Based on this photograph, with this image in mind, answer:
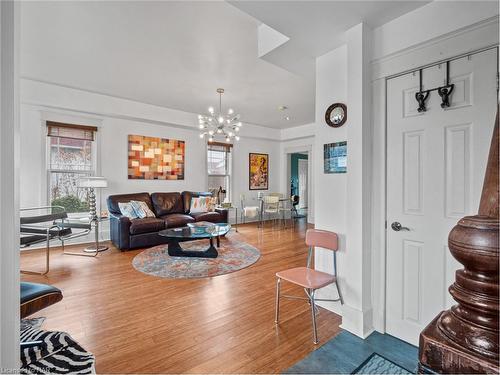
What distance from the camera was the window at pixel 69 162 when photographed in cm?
476

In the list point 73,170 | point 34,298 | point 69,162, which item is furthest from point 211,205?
point 34,298

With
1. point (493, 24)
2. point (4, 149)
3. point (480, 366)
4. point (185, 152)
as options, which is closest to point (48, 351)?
point (4, 149)

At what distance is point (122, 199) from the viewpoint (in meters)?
5.14

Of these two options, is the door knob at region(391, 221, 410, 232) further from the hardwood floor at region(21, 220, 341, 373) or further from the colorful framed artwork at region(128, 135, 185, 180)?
the colorful framed artwork at region(128, 135, 185, 180)

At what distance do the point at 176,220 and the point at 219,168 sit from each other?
2508 mm

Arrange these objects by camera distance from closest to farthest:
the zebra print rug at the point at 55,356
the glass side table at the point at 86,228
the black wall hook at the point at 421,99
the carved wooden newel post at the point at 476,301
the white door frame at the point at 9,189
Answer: the carved wooden newel post at the point at 476,301, the white door frame at the point at 9,189, the zebra print rug at the point at 55,356, the black wall hook at the point at 421,99, the glass side table at the point at 86,228

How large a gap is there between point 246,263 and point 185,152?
3647 millimetres

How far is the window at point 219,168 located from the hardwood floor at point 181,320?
376 cm

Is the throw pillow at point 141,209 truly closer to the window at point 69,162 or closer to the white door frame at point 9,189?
the window at point 69,162

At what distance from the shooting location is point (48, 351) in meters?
1.75

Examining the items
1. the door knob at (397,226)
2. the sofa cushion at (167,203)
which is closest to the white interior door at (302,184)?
the sofa cushion at (167,203)

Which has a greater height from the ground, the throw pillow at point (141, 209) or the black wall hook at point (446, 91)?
the black wall hook at point (446, 91)

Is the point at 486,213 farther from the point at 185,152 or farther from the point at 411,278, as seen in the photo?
the point at 185,152

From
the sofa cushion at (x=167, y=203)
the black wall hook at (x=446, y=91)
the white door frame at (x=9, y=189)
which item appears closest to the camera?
the white door frame at (x=9, y=189)
